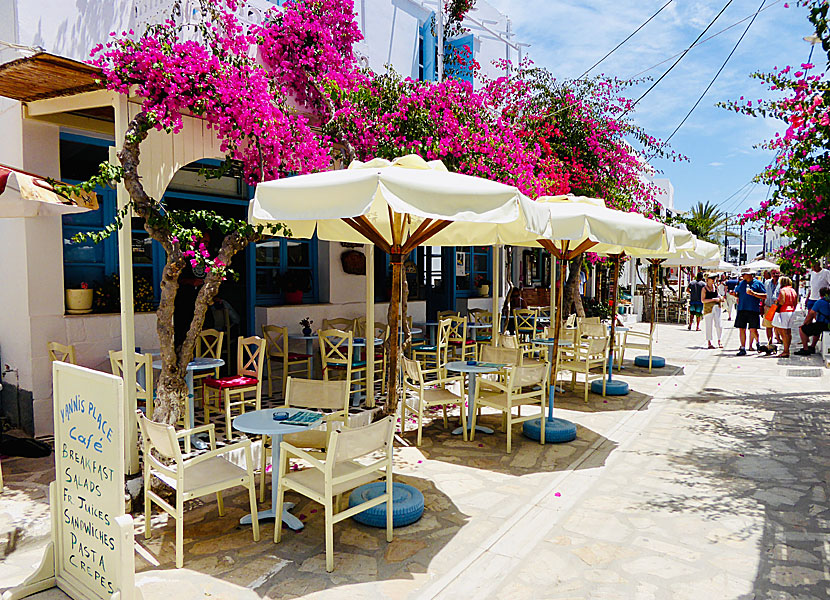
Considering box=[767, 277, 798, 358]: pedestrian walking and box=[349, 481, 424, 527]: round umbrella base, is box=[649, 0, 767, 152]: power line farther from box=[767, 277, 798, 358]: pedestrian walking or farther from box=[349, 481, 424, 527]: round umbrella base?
box=[349, 481, 424, 527]: round umbrella base

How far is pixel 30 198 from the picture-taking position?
13.3ft

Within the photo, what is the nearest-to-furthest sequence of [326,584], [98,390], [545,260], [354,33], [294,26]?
[98,390], [326,584], [294,26], [354,33], [545,260]

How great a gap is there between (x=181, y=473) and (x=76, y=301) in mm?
3689

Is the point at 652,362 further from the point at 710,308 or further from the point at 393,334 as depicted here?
the point at 393,334

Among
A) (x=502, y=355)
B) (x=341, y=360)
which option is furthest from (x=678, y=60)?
(x=341, y=360)

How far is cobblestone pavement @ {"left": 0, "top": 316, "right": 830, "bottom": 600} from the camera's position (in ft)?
10.6

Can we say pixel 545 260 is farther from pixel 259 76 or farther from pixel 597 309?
pixel 259 76

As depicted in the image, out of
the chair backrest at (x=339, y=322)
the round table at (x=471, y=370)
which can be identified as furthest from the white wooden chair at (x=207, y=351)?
the round table at (x=471, y=370)

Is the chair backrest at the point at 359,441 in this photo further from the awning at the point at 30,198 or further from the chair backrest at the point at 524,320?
the chair backrest at the point at 524,320

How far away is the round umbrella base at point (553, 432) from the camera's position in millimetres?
5891

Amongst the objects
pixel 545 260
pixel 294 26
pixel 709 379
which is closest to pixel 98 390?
pixel 294 26

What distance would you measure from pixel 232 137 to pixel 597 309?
50.6 ft

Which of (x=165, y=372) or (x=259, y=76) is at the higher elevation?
(x=259, y=76)

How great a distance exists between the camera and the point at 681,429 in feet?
21.7
